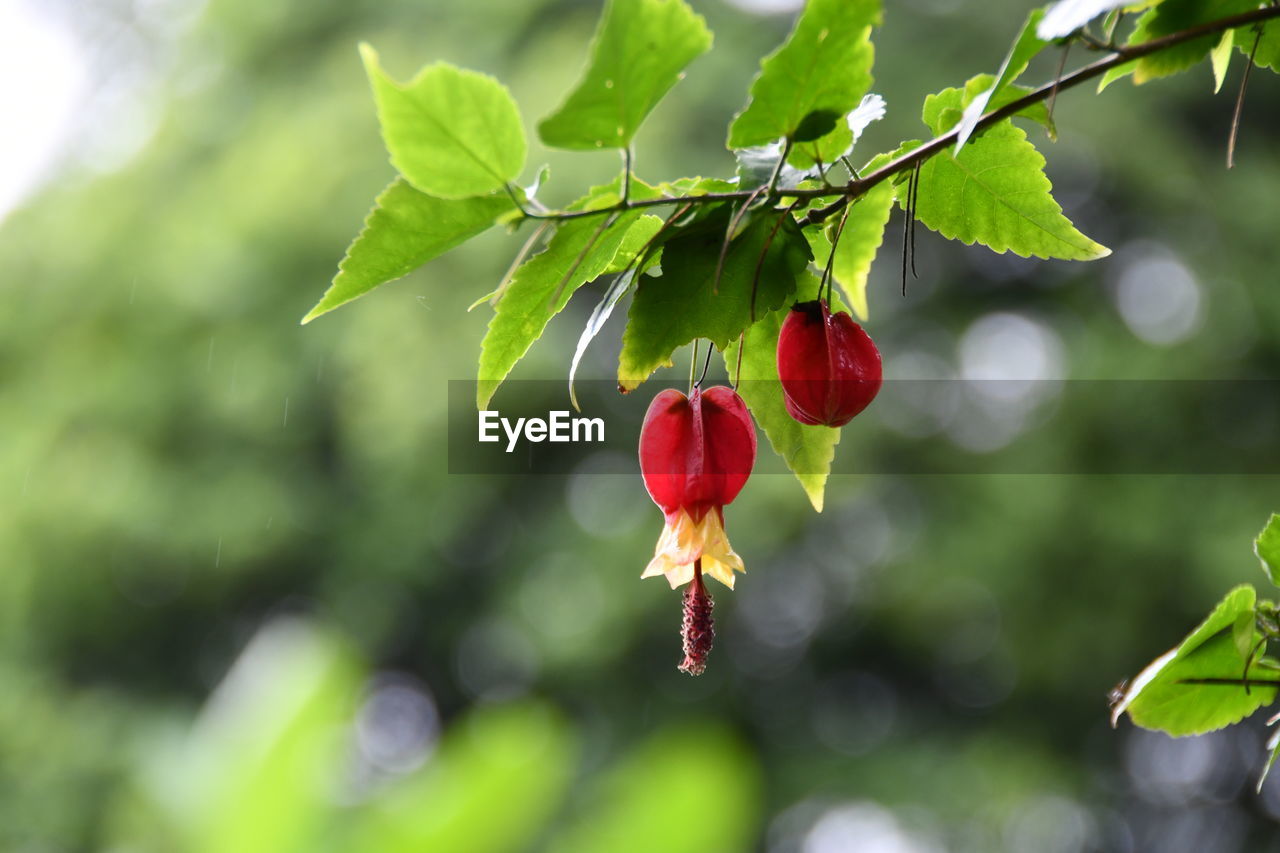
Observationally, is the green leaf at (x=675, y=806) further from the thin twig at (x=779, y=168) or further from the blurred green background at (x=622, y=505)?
the blurred green background at (x=622, y=505)

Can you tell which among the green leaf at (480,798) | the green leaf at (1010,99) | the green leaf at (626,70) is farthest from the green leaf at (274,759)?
the green leaf at (1010,99)

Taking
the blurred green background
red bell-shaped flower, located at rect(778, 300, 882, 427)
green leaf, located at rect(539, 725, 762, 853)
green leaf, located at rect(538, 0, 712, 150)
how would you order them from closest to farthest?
green leaf, located at rect(539, 725, 762, 853) → green leaf, located at rect(538, 0, 712, 150) → red bell-shaped flower, located at rect(778, 300, 882, 427) → the blurred green background

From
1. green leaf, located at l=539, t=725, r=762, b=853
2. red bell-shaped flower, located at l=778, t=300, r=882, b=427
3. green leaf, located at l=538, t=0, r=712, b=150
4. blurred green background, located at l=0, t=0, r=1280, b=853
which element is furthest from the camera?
blurred green background, located at l=0, t=0, r=1280, b=853

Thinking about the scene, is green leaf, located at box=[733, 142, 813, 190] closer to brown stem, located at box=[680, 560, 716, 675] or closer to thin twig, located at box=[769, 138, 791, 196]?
thin twig, located at box=[769, 138, 791, 196]

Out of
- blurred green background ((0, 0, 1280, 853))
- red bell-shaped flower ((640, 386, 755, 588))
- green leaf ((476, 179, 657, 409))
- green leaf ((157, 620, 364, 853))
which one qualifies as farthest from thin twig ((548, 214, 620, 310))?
blurred green background ((0, 0, 1280, 853))

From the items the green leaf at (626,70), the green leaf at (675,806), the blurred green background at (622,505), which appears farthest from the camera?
the blurred green background at (622,505)

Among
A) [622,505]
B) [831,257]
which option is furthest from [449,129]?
[622,505]
